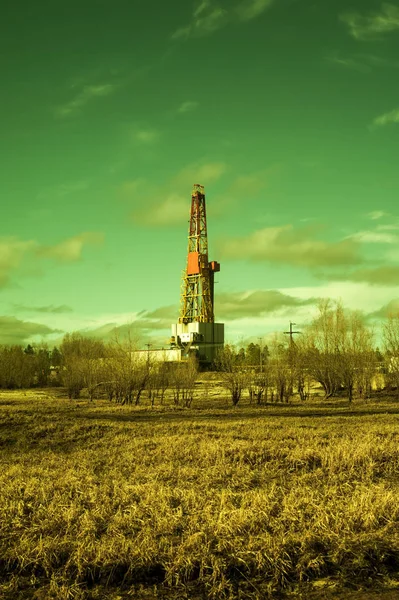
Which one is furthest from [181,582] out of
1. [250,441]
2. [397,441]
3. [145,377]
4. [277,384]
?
[277,384]

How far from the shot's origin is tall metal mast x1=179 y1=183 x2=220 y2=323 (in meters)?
67.1

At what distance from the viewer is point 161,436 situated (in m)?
15.5

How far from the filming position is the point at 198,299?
222ft

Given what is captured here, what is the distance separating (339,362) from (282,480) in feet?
99.5

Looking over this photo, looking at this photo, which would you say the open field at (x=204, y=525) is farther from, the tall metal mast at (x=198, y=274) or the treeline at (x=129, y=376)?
the tall metal mast at (x=198, y=274)

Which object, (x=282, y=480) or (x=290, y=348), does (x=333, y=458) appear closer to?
(x=282, y=480)

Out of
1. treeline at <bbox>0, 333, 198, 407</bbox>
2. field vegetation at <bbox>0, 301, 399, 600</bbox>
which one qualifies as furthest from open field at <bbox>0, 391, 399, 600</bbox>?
treeline at <bbox>0, 333, 198, 407</bbox>

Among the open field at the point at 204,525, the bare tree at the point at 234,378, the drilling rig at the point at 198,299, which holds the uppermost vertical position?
the drilling rig at the point at 198,299

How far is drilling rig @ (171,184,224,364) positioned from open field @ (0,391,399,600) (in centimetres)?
5357

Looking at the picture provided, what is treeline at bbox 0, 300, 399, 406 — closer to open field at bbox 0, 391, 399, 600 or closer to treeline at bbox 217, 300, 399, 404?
treeline at bbox 217, 300, 399, 404

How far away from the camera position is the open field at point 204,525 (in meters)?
5.24

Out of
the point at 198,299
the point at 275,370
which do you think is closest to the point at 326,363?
the point at 275,370

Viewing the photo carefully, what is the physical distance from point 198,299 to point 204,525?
6155 cm

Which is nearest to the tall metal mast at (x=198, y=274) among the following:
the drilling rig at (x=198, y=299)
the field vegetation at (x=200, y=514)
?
the drilling rig at (x=198, y=299)
